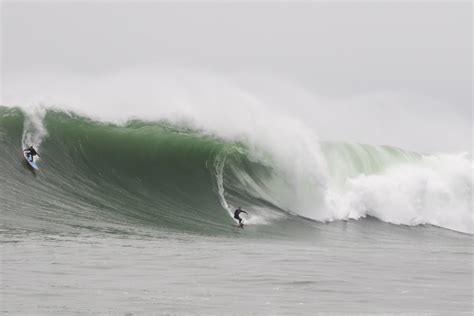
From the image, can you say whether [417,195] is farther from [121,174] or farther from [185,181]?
[121,174]

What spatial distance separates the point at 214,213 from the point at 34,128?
5.07 m

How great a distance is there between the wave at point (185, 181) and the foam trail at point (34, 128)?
3 centimetres

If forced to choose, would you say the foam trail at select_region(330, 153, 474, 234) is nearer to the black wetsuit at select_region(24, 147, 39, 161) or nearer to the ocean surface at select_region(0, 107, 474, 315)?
the ocean surface at select_region(0, 107, 474, 315)

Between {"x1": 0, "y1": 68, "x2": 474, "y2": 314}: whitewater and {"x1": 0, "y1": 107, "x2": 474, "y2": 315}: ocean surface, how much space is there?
0.05m

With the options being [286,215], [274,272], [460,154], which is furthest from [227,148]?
[460,154]

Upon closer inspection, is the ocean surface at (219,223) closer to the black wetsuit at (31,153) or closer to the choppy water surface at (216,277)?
the choppy water surface at (216,277)

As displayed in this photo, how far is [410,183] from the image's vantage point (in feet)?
78.6

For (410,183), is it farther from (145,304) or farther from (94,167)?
(145,304)

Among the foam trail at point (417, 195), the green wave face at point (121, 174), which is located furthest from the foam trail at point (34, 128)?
the foam trail at point (417, 195)

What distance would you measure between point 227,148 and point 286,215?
278cm

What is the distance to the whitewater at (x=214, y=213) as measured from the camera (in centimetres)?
828

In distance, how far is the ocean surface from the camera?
802cm

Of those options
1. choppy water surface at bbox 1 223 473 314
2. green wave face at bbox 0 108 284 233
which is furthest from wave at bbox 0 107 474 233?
choppy water surface at bbox 1 223 473 314

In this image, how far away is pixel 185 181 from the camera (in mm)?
17922
